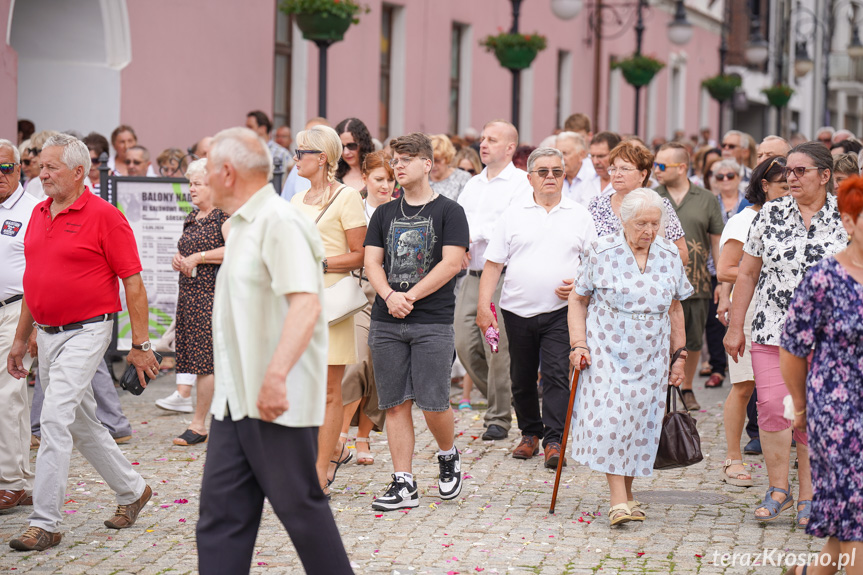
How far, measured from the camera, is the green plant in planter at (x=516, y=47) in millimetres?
17219

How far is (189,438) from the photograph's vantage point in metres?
8.44

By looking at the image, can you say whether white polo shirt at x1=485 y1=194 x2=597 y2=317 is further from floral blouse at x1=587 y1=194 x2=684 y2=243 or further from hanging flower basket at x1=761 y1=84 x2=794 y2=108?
hanging flower basket at x1=761 y1=84 x2=794 y2=108

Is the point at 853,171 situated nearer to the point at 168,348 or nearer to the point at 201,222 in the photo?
the point at 201,222

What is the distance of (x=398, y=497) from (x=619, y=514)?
117cm

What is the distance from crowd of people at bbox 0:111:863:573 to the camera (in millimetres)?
4422

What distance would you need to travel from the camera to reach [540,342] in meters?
7.96

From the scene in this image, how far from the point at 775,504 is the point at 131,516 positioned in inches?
129

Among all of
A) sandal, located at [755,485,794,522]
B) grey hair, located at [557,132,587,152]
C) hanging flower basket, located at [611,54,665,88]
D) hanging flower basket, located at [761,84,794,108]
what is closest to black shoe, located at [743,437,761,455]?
sandal, located at [755,485,794,522]

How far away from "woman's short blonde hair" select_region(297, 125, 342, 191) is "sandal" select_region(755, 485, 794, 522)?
2795 mm

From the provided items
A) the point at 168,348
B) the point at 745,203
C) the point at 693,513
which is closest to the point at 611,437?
the point at 693,513

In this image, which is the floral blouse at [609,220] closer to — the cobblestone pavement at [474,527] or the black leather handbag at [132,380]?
the cobblestone pavement at [474,527]

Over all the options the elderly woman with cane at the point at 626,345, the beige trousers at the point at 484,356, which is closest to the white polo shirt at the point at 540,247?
the beige trousers at the point at 484,356

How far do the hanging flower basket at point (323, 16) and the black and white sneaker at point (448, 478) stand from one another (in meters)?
8.24

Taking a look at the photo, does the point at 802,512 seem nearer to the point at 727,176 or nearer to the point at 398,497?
the point at 398,497
